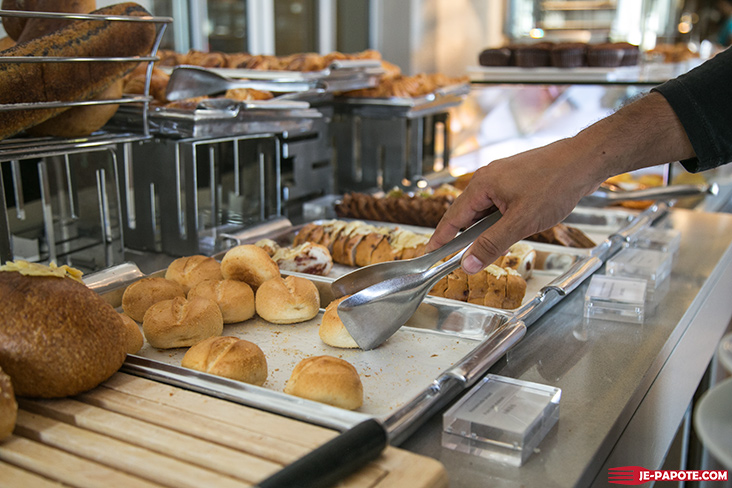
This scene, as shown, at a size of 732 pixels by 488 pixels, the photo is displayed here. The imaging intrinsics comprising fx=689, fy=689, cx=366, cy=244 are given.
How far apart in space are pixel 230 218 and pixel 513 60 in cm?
178

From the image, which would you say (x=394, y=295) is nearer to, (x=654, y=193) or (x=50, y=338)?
(x=50, y=338)

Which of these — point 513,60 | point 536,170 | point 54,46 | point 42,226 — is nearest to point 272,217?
point 42,226

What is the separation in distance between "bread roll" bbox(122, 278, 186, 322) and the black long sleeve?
0.82 m

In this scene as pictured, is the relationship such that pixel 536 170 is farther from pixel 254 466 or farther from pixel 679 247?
pixel 679 247

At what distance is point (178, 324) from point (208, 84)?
88 centimetres

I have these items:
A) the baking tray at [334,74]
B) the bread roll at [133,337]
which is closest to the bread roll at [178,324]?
the bread roll at [133,337]

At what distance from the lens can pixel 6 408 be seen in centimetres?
71

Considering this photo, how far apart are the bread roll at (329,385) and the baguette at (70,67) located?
2.15 ft

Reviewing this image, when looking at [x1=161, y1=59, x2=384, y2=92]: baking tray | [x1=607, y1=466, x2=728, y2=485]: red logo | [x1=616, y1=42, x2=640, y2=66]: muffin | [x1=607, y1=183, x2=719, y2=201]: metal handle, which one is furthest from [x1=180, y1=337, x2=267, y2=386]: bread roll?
[x1=616, y1=42, x2=640, y2=66]: muffin

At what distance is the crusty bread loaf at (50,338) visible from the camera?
783 mm

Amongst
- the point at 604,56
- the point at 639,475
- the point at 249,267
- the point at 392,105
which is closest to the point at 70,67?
the point at 249,267

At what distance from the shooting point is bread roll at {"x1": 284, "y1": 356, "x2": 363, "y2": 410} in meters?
0.82

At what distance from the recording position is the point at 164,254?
1.55m

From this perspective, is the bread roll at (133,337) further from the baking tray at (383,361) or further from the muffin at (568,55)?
the muffin at (568,55)
